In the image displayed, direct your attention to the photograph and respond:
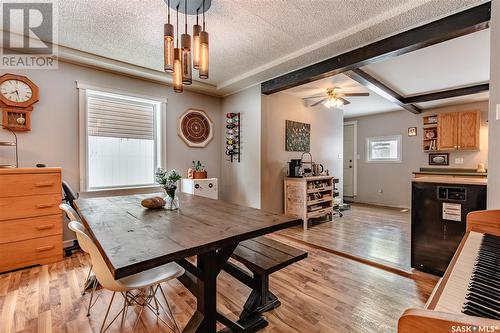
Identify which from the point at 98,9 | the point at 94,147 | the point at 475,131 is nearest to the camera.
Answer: the point at 98,9

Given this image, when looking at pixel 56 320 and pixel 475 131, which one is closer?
pixel 56 320

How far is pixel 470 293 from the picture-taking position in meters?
0.70

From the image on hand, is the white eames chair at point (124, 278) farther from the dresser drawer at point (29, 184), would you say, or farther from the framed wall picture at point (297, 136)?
the framed wall picture at point (297, 136)

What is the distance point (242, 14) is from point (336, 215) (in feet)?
13.5

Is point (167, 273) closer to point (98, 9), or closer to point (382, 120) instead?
point (98, 9)

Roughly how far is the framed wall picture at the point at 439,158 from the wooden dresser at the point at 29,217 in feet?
23.0

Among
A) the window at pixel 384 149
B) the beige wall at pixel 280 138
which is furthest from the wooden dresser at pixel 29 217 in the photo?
the window at pixel 384 149

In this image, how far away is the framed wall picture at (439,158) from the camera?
5293 millimetres

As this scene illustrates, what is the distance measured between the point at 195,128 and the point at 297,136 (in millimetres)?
1930

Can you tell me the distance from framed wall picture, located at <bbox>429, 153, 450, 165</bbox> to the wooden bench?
539cm

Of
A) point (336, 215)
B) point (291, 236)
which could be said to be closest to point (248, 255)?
point (291, 236)

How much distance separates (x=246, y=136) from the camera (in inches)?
161

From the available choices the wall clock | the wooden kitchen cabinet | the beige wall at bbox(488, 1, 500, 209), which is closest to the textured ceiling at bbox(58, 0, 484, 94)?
the beige wall at bbox(488, 1, 500, 209)

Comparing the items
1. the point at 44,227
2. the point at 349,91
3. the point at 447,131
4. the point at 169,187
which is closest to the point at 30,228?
the point at 44,227
